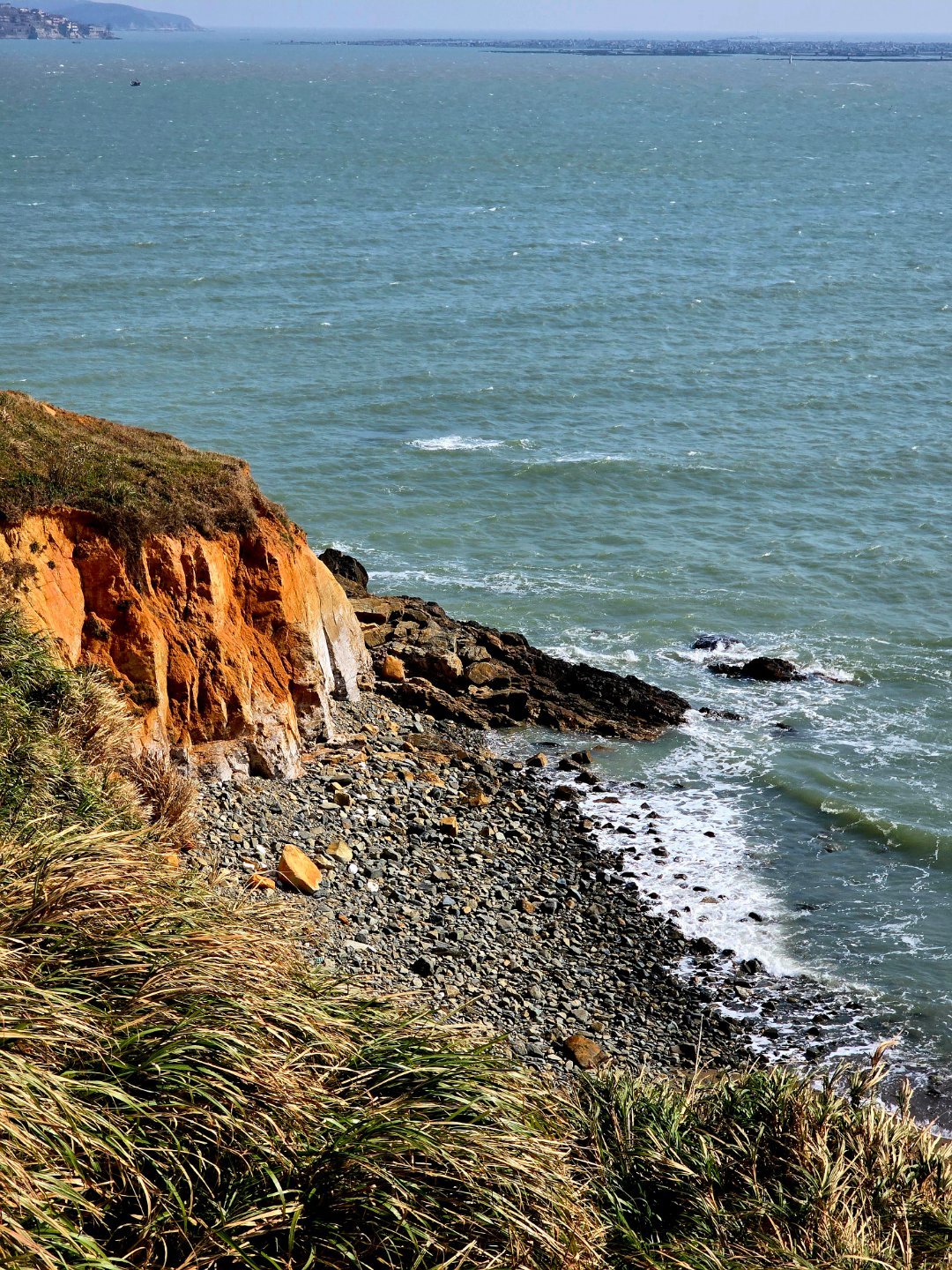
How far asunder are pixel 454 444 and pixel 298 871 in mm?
28506

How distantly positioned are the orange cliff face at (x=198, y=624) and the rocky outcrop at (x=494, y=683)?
299cm

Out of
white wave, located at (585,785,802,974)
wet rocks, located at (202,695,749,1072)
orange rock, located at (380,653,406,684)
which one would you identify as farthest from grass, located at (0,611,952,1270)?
orange rock, located at (380,653,406,684)

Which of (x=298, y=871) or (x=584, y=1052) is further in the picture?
(x=298, y=871)

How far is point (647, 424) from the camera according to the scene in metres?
47.2

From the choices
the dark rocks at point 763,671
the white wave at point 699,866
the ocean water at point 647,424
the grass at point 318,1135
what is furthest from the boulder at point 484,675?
the grass at point 318,1135

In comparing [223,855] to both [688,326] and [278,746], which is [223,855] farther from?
[688,326]

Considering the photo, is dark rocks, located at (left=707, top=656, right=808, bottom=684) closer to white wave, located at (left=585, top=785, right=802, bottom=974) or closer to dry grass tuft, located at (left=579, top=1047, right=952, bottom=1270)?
white wave, located at (left=585, top=785, right=802, bottom=974)

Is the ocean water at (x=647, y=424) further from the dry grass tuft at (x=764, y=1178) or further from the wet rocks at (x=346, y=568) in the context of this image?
the dry grass tuft at (x=764, y=1178)

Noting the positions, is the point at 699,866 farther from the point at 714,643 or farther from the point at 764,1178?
the point at 764,1178

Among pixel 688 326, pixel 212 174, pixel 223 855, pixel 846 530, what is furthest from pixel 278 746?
pixel 212 174

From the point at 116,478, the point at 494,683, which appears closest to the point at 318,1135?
the point at 116,478

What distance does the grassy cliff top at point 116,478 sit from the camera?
754 inches

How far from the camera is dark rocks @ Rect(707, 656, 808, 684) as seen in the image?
96.9ft

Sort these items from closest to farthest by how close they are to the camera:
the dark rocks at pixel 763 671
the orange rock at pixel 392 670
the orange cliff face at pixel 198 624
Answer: the orange cliff face at pixel 198 624
the orange rock at pixel 392 670
the dark rocks at pixel 763 671
